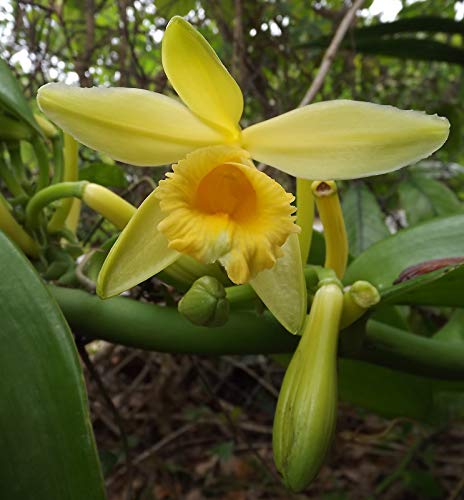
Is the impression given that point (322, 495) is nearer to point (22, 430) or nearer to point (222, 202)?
point (222, 202)

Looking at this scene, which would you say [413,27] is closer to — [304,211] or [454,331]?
[454,331]

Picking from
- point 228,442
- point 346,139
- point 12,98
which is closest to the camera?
point 346,139

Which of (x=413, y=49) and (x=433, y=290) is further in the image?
(x=413, y=49)

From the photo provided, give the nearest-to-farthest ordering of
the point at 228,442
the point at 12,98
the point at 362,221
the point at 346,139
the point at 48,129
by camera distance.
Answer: the point at 346,139 < the point at 12,98 < the point at 48,129 < the point at 362,221 < the point at 228,442

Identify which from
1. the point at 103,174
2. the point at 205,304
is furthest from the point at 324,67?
the point at 205,304

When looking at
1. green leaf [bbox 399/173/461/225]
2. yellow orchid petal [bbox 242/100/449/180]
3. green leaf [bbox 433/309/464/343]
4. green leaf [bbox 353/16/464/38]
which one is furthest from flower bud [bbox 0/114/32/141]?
green leaf [bbox 353/16/464/38]

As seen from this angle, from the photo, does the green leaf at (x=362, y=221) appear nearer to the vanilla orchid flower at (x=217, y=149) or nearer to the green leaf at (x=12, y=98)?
the vanilla orchid flower at (x=217, y=149)

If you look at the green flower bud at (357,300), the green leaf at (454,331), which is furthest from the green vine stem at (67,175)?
the green leaf at (454,331)
